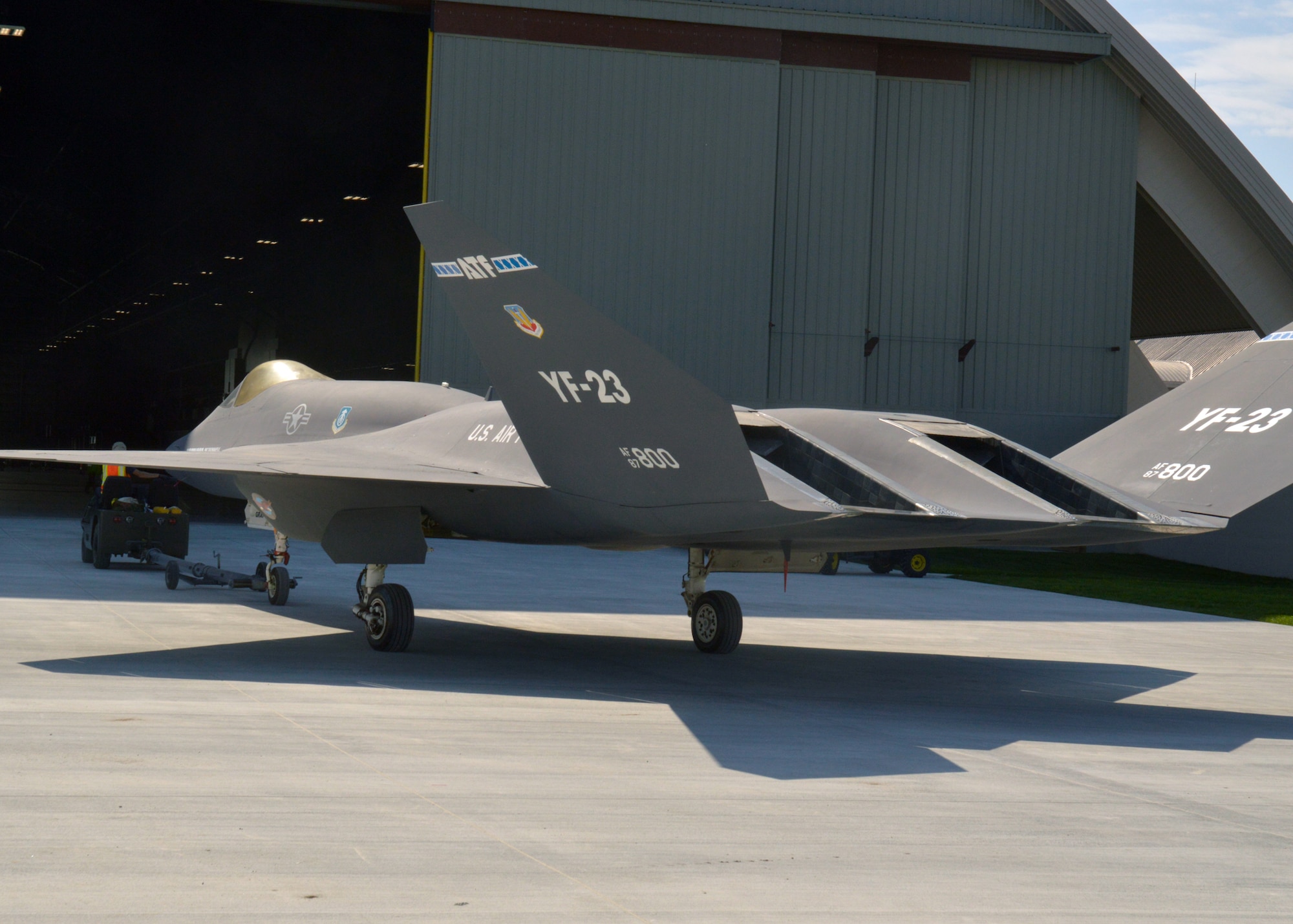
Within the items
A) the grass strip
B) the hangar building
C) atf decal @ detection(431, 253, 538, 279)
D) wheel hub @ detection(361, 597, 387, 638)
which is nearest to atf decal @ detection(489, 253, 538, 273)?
atf decal @ detection(431, 253, 538, 279)

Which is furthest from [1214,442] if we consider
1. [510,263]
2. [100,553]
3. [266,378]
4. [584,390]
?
[100,553]

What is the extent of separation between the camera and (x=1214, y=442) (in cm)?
854

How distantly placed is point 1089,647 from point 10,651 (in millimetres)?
10367

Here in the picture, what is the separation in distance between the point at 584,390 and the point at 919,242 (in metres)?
21.7

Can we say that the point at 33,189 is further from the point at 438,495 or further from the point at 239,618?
the point at 438,495

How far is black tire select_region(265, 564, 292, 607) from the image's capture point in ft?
45.3

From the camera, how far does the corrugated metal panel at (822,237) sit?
27.2 meters

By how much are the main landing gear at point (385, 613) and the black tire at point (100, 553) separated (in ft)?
26.6

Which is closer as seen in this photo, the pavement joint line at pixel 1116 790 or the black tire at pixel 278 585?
the pavement joint line at pixel 1116 790

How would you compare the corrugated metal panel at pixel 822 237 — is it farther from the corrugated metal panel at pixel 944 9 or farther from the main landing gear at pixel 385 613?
the main landing gear at pixel 385 613

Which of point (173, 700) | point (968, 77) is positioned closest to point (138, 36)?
point (968, 77)

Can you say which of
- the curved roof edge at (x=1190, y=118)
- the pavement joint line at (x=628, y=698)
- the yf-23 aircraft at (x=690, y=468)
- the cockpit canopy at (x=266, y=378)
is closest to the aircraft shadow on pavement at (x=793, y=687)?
the pavement joint line at (x=628, y=698)

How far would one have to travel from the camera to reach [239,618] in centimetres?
1255

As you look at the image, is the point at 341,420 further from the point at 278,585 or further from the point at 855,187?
the point at 855,187
